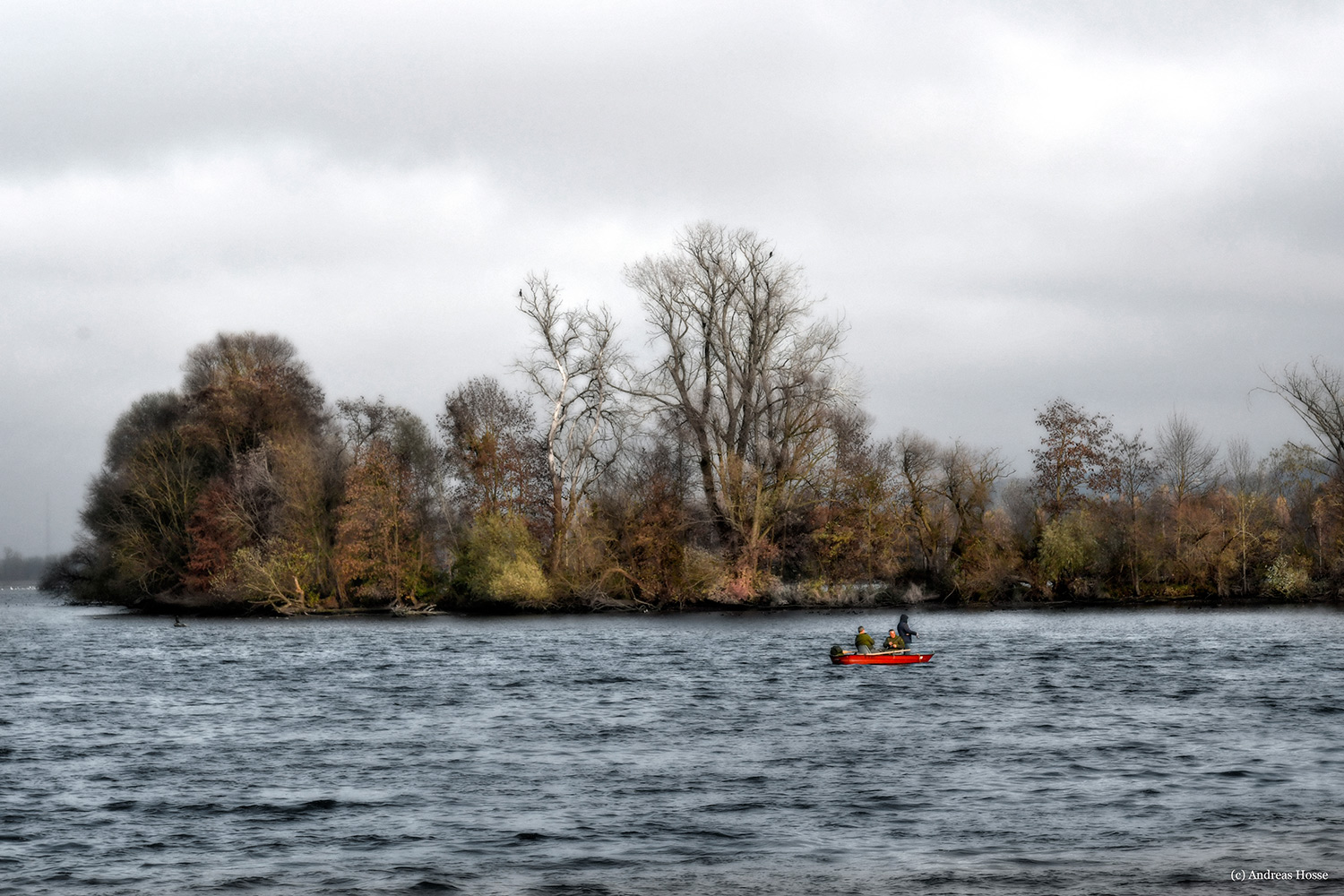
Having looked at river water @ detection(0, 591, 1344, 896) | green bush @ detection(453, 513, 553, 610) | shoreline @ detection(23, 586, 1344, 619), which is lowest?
river water @ detection(0, 591, 1344, 896)

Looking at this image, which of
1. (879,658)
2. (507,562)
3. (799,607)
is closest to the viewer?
(879,658)

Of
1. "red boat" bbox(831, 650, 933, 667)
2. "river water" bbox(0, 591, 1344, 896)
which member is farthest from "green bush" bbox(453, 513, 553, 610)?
"red boat" bbox(831, 650, 933, 667)

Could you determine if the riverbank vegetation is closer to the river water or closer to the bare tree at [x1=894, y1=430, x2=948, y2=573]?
the bare tree at [x1=894, y1=430, x2=948, y2=573]

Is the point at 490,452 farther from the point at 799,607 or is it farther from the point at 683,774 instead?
the point at 683,774

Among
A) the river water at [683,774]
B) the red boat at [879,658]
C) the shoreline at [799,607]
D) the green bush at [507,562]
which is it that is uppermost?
the green bush at [507,562]

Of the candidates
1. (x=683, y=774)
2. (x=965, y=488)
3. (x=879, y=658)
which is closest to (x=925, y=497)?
(x=965, y=488)

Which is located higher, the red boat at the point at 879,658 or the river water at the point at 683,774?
the red boat at the point at 879,658

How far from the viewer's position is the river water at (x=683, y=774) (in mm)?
14625

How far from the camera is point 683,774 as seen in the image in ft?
67.3

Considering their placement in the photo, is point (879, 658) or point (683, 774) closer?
point (683, 774)

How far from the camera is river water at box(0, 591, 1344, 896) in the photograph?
14.6 metres

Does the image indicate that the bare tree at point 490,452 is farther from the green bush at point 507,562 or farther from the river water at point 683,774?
the river water at point 683,774

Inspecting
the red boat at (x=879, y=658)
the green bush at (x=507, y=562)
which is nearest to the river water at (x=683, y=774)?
the red boat at (x=879, y=658)

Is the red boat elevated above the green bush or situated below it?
below
